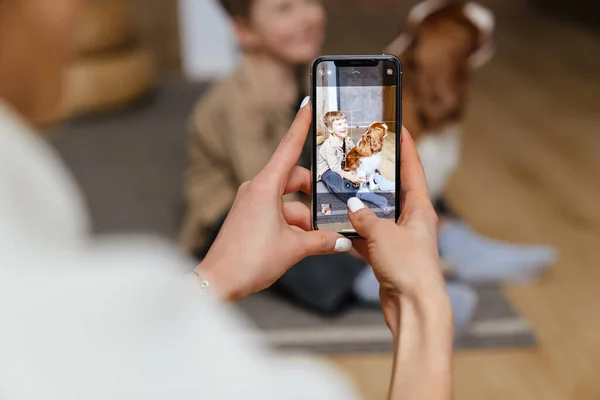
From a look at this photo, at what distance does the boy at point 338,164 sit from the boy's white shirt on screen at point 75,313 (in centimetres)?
11

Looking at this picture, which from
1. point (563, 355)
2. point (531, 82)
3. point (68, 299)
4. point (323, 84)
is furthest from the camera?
point (531, 82)

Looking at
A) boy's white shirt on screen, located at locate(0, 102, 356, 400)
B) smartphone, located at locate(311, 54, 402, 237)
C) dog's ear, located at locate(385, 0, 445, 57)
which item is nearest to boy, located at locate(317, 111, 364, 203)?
smartphone, located at locate(311, 54, 402, 237)

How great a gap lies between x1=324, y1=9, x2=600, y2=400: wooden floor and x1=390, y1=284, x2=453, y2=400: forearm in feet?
1.89

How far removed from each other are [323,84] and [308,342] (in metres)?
0.70

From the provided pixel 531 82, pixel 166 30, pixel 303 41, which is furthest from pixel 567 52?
pixel 303 41

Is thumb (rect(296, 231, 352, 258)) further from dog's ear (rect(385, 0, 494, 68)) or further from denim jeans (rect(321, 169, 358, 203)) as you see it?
dog's ear (rect(385, 0, 494, 68))

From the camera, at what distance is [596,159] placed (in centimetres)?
159

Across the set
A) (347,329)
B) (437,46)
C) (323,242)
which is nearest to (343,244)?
(323,242)

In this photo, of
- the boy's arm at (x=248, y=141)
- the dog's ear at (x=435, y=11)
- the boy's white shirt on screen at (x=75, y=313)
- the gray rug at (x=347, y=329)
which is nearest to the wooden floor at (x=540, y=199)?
the gray rug at (x=347, y=329)

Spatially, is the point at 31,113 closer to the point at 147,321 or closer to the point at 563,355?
the point at 147,321

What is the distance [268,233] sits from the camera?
0.90 feet

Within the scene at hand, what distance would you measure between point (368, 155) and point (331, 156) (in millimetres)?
14

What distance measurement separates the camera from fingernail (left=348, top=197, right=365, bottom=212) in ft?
0.94

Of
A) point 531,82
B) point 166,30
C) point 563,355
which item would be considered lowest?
point 563,355
